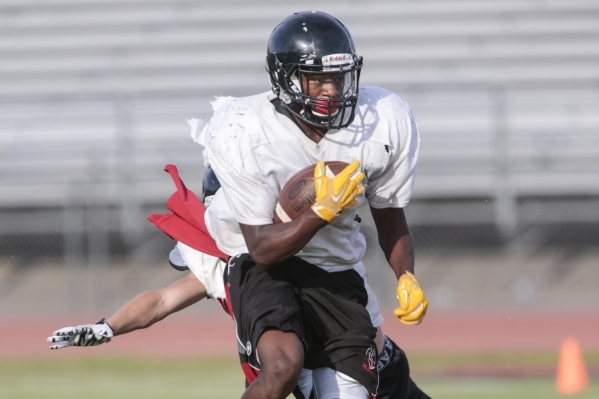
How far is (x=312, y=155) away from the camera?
3.33m

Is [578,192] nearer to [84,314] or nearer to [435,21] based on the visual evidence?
[435,21]

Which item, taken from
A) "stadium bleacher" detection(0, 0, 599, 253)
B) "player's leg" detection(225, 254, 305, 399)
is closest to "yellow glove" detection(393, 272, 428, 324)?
"player's leg" detection(225, 254, 305, 399)

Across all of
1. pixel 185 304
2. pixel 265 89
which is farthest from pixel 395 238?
pixel 265 89

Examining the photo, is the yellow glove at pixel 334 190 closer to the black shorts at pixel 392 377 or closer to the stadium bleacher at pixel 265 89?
the black shorts at pixel 392 377

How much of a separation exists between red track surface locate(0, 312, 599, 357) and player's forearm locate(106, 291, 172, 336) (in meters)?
3.46

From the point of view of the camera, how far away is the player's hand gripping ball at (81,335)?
409 cm

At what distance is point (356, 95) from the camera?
3.29 m

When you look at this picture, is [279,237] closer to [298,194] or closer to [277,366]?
[298,194]

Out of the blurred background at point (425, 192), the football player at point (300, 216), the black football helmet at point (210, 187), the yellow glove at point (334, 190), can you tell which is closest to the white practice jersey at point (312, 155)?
the football player at point (300, 216)

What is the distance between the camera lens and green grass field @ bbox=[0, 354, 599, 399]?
5.79 meters

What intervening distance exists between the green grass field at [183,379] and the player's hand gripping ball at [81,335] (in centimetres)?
155

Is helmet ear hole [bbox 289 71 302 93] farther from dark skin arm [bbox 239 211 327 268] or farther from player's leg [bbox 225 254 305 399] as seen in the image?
player's leg [bbox 225 254 305 399]

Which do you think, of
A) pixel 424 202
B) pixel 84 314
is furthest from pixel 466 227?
pixel 84 314

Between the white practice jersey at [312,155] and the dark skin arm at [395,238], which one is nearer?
the white practice jersey at [312,155]
